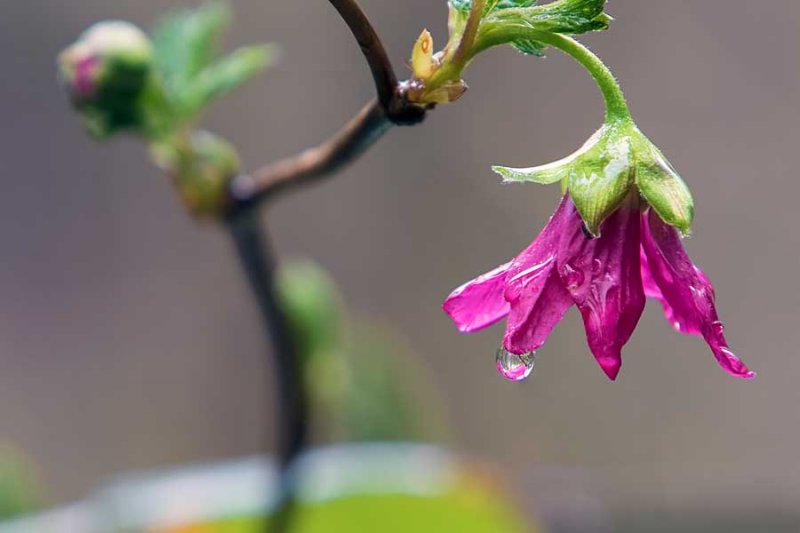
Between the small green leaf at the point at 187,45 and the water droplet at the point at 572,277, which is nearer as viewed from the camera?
the water droplet at the point at 572,277

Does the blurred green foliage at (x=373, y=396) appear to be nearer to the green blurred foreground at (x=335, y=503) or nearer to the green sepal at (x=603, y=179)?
the green blurred foreground at (x=335, y=503)

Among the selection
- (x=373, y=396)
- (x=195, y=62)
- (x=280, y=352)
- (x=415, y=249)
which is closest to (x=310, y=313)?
(x=280, y=352)

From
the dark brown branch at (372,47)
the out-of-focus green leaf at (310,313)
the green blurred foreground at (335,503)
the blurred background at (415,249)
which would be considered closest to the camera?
the dark brown branch at (372,47)

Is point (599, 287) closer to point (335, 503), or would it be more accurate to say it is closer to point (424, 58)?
point (424, 58)

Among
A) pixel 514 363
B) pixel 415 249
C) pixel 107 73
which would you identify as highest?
pixel 415 249

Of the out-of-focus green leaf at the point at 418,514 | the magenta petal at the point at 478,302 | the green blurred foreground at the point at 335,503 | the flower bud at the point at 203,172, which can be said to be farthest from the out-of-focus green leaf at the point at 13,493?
the magenta petal at the point at 478,302

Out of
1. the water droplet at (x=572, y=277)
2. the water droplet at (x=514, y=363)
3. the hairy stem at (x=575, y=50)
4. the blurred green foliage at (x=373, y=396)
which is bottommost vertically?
the water droplet at (x=514, y=363)

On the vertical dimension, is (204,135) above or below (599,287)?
above
